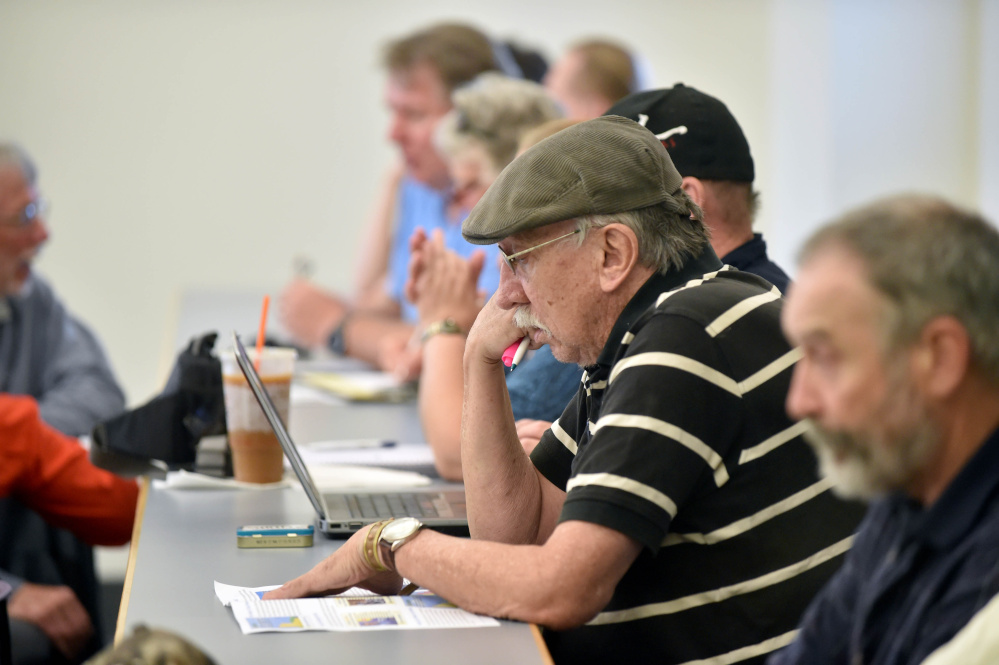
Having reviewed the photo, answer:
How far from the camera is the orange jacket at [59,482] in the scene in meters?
2.08

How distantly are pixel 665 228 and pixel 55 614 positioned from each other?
1437 millimetres

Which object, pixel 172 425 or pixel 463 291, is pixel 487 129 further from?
pixel 172 425

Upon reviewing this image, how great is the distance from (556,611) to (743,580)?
22 cm

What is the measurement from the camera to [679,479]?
1.13 m

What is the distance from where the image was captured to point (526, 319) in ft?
4.52

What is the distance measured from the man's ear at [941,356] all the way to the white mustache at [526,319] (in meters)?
0.58

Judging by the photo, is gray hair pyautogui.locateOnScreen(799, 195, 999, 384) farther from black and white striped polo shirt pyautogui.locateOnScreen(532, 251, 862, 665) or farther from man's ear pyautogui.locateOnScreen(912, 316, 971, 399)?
black and white striped polo shirt pyautogui.locateOnScreen(532, 251, 862, 665)

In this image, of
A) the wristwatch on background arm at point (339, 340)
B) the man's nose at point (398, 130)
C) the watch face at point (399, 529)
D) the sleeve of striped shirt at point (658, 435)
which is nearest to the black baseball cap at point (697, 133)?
the sleeve of striped shirt at point (658, 435)

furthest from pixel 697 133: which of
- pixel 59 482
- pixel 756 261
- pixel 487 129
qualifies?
pixel 59 482

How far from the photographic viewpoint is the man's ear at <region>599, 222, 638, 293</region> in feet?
4.18

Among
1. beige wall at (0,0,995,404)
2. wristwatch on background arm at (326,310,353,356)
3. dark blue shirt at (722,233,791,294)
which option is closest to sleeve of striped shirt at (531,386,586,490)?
dark blue shirt at (722,233,791,294)

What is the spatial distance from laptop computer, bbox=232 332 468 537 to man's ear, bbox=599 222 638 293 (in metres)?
0.45

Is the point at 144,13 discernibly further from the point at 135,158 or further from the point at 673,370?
the point at 673,370

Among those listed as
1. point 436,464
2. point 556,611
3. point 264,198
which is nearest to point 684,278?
point 556,611
